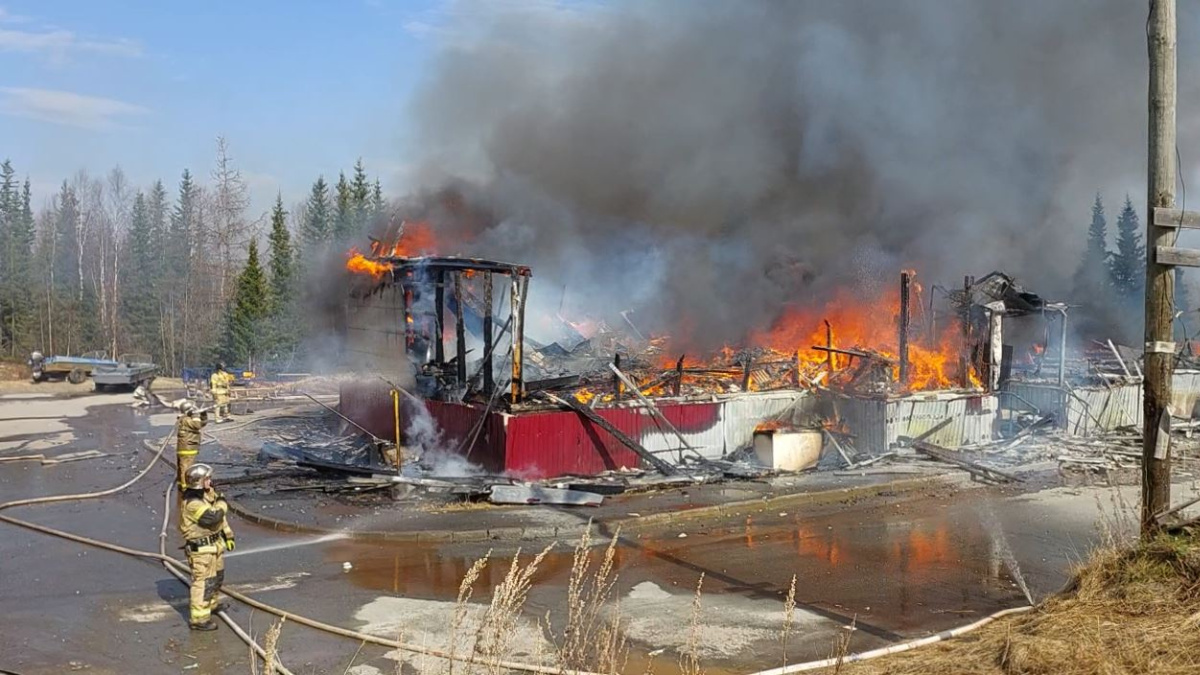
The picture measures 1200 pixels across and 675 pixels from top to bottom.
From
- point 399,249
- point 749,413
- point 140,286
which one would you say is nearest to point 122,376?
point 399,249

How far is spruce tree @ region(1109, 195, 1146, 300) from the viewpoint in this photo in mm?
54156

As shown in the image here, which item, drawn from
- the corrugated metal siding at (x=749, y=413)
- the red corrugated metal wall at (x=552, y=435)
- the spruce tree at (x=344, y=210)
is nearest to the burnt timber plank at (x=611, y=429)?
the red corrugated metal wall at (x=552, y=435)

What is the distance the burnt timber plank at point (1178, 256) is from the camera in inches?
236

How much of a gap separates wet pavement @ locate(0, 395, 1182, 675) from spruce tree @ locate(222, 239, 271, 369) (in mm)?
28574

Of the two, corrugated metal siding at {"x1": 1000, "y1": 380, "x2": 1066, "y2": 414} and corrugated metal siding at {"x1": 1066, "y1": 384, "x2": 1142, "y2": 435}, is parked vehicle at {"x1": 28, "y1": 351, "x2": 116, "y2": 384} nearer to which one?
corrugated metal siding at {"x1": 1000, "y1": 380, "x2": 1066, "y2": 414}

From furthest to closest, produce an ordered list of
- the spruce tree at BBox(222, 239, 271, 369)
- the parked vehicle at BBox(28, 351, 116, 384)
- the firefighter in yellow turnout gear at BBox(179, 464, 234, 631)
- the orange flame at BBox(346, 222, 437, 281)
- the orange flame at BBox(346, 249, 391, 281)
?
the spruce tree at BBox(222, 239, 271, 369) < the parked vehicle at BBox(28, 351, 116, 384) < the orange flame at BBox(346, 222, 437, 281) < the orange flame at BBox(346, 249, 391, 281) < the firefighter in yellow turnout gear at BBox(179, 464, 234, 631)

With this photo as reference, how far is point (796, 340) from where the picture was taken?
23797 mm

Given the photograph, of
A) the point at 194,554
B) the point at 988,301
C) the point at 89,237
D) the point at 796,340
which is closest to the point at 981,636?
the point at 194,554

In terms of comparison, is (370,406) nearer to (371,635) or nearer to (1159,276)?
(371,635)

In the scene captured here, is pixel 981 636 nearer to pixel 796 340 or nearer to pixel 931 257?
pixel 796 340

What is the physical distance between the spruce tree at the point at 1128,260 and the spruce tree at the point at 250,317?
4775 cm

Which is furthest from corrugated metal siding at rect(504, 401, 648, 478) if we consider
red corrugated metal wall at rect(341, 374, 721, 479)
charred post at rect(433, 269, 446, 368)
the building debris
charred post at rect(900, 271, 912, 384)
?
charred post at rect(900, 271, 912, 384)

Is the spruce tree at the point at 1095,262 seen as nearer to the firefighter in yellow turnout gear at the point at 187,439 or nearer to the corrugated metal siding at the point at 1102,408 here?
the corrugated metal siding at the point at 1102,408

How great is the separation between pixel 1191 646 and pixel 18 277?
57.1 meters
